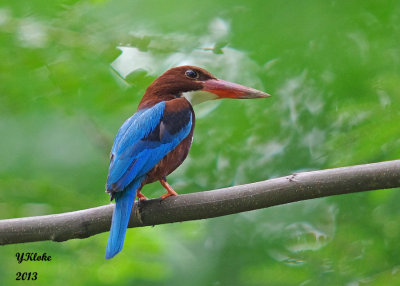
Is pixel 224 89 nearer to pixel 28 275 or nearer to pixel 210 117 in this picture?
pixel 210 117

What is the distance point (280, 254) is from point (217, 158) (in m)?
0.92

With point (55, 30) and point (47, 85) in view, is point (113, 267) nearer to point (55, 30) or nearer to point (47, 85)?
point (47, 85)

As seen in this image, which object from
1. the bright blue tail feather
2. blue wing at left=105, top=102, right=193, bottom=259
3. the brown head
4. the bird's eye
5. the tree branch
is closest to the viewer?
the tree branch

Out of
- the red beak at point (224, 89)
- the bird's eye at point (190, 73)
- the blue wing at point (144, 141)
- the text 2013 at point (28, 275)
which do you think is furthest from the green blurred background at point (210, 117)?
the blue wing at point (144, 141)

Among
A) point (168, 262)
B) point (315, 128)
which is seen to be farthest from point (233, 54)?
point (168, 262)

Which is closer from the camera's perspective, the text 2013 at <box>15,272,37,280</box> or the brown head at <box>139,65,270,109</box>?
the text 2013 at <box>15,272,37,280</box>

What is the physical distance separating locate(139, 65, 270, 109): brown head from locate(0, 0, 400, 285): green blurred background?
20 cm

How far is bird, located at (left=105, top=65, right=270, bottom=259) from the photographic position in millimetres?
3492

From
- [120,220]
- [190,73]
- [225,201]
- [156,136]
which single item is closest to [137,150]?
[156,136]

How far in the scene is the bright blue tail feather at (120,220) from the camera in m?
3.20

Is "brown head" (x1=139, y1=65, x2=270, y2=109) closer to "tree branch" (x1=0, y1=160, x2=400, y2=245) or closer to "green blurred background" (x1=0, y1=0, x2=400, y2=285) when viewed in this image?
"green blurred background" (x1=0, y1=0, x2=400, y2=285)

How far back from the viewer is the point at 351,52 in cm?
468

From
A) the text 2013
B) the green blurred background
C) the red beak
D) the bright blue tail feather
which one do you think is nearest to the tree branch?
the bright blue tail feather

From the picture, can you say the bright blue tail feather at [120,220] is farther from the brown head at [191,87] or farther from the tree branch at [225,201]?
the brown head at [191,87]
